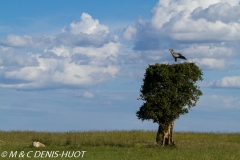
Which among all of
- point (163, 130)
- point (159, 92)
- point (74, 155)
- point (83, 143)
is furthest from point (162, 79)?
point (74, 155)

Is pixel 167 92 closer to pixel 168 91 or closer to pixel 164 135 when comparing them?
pixel 168 91

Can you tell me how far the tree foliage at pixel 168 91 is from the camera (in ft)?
85.4

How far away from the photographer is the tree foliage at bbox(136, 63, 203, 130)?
2603cm

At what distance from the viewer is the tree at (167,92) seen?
26031mm

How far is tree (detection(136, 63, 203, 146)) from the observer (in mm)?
26031

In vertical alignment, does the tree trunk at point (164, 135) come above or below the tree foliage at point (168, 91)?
below

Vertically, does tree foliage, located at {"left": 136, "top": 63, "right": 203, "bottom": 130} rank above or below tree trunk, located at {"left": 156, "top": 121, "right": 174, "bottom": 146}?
above

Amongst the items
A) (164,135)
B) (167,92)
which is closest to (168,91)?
(167,92)

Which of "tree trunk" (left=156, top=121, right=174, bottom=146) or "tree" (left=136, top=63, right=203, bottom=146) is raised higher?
"tree" (left=136, top=63, right=203, bottom=146)

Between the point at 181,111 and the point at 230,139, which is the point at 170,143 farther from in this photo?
the point at 230,139

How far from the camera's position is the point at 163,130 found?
26.9m

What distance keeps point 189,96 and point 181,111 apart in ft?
3.19

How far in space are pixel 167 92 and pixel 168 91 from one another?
8cm

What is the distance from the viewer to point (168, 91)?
2600 centimetres
